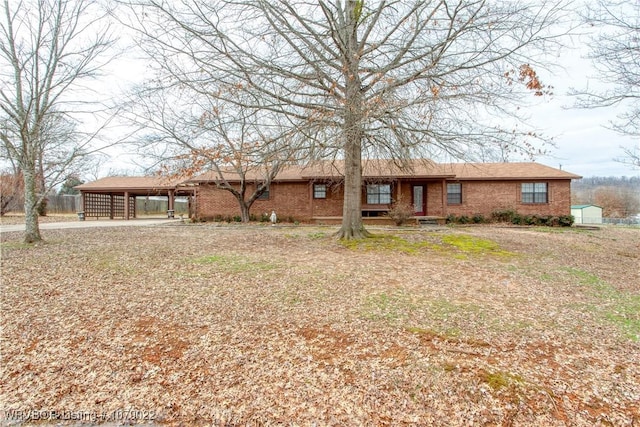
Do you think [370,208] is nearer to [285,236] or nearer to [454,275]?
[285,236]

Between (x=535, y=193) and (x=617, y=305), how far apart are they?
1548cm

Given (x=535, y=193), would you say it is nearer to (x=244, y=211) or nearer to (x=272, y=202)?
(x=272, y=202)

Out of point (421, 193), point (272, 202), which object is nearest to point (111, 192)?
point (272, 202)

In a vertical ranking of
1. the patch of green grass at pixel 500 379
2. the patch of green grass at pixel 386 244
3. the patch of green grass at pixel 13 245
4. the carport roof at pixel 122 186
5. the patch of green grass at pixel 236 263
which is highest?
the carport roof at pixel 122 186

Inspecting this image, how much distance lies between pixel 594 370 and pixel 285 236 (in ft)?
30.2

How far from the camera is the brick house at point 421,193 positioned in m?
17.6

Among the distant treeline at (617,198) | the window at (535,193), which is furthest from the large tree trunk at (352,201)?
the distant treeline at (617,198)

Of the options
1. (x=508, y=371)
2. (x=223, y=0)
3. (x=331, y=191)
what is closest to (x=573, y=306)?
(x=508, y=371)

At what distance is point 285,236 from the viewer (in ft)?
37.3

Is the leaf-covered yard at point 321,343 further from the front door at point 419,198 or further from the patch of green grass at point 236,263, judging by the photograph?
the front door at point 419,198

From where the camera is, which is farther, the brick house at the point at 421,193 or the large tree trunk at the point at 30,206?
the brick house at the point at 421,193

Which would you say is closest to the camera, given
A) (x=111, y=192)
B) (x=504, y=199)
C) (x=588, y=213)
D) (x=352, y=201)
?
(x=352, y=201)

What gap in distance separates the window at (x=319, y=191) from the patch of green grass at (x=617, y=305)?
536 inches

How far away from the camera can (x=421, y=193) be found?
62.0 feet
